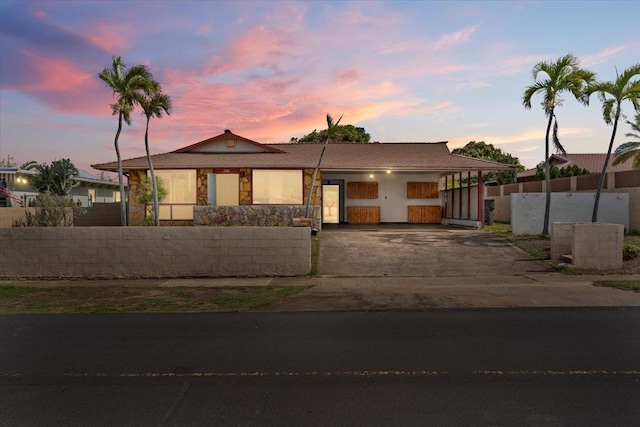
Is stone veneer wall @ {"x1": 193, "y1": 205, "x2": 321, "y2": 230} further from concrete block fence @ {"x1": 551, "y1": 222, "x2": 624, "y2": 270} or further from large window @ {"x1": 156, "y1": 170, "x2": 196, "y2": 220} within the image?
concrete block fence @ {"x1": 551, "y1": 222, "x2": 624, "y2": 270}

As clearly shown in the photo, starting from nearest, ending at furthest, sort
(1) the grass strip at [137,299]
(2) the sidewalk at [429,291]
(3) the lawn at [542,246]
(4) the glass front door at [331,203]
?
1. (1) the grass strip at [137,299]
2. (2) the sidewalk at [429,291]
3. (3) the lawn at [542,246]
4. (4) the glass front door at [331,203]

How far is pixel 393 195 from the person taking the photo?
83.4 ft

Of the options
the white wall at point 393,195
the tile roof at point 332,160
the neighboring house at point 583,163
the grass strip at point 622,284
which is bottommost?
the grass strip at point 622,284

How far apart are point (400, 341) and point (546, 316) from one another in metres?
3.35

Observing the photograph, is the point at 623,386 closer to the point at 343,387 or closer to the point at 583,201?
the point at 343,387

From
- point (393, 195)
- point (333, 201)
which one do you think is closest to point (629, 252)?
point (393, 195)

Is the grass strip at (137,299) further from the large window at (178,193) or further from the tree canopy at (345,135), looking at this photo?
the tree canopy at (345,135)

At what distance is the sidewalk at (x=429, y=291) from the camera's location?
9523 millimetres

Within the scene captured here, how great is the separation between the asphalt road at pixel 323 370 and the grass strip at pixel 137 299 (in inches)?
41.9

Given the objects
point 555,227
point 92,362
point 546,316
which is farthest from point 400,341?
point 555,227

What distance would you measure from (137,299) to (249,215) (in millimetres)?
10019

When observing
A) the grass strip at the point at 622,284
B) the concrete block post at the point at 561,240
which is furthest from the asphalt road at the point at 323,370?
the concrete block post at the point at 561,240

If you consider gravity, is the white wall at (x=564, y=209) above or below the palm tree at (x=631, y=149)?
below

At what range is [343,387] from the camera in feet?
16.4
